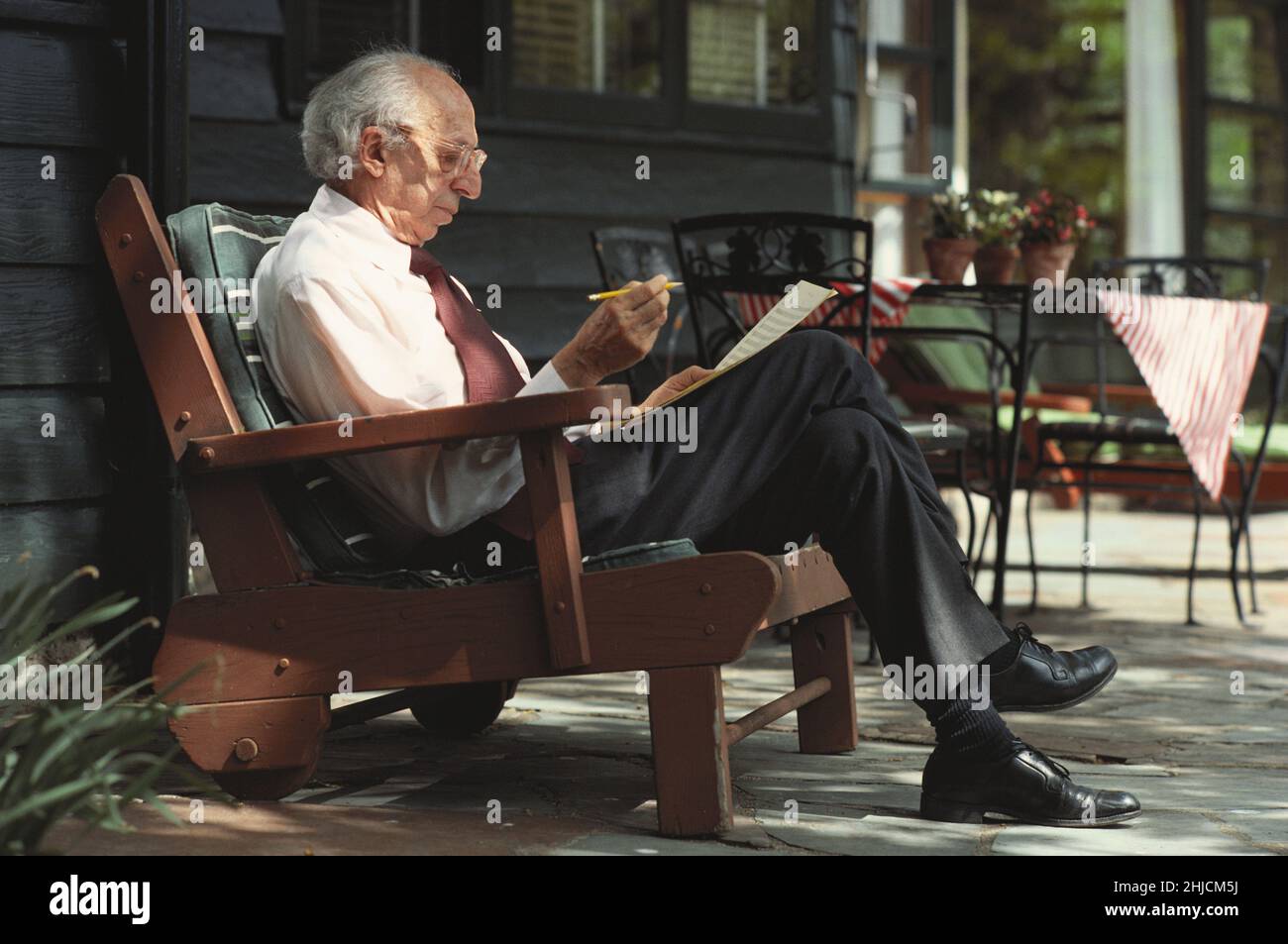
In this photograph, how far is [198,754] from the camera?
2.72 metres

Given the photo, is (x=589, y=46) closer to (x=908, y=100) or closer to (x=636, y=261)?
(x=636, y=261)

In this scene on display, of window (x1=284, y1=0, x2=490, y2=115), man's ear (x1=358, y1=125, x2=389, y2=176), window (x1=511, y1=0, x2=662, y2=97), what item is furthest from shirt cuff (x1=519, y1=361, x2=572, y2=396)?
window (x1=511, y1=0, x2=662, y2=97)

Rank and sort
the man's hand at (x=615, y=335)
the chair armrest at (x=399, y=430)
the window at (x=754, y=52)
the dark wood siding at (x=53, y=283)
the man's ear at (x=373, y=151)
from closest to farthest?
the chair armrest at (x=399, y=430) < the man's hand at (x=615, y=335) < the man's ear at (x=373, y=151) < the dark wood siding at (x=53, y=283) < the window at (x=754, y=52)

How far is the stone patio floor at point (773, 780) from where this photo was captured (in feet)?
8.34

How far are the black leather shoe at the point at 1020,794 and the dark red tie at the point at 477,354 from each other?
77cm

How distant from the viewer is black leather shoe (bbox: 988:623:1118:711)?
2.75m

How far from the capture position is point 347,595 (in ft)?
8.76

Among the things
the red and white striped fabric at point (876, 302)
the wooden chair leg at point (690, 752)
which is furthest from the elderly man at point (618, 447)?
the red and white striped fabric at point (876, 302)

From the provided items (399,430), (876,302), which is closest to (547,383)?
(399,430)

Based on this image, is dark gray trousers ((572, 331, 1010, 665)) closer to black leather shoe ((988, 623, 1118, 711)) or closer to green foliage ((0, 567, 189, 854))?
black leather shoe ((988, 623, 1118, 711))

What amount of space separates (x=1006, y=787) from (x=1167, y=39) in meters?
7.40

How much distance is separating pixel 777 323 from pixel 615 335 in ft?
0.82

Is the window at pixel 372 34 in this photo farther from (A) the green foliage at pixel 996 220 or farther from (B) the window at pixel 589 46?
(A) the green foliage at pixel 996 220

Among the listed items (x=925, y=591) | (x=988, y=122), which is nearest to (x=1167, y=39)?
(x=988, y=122)
